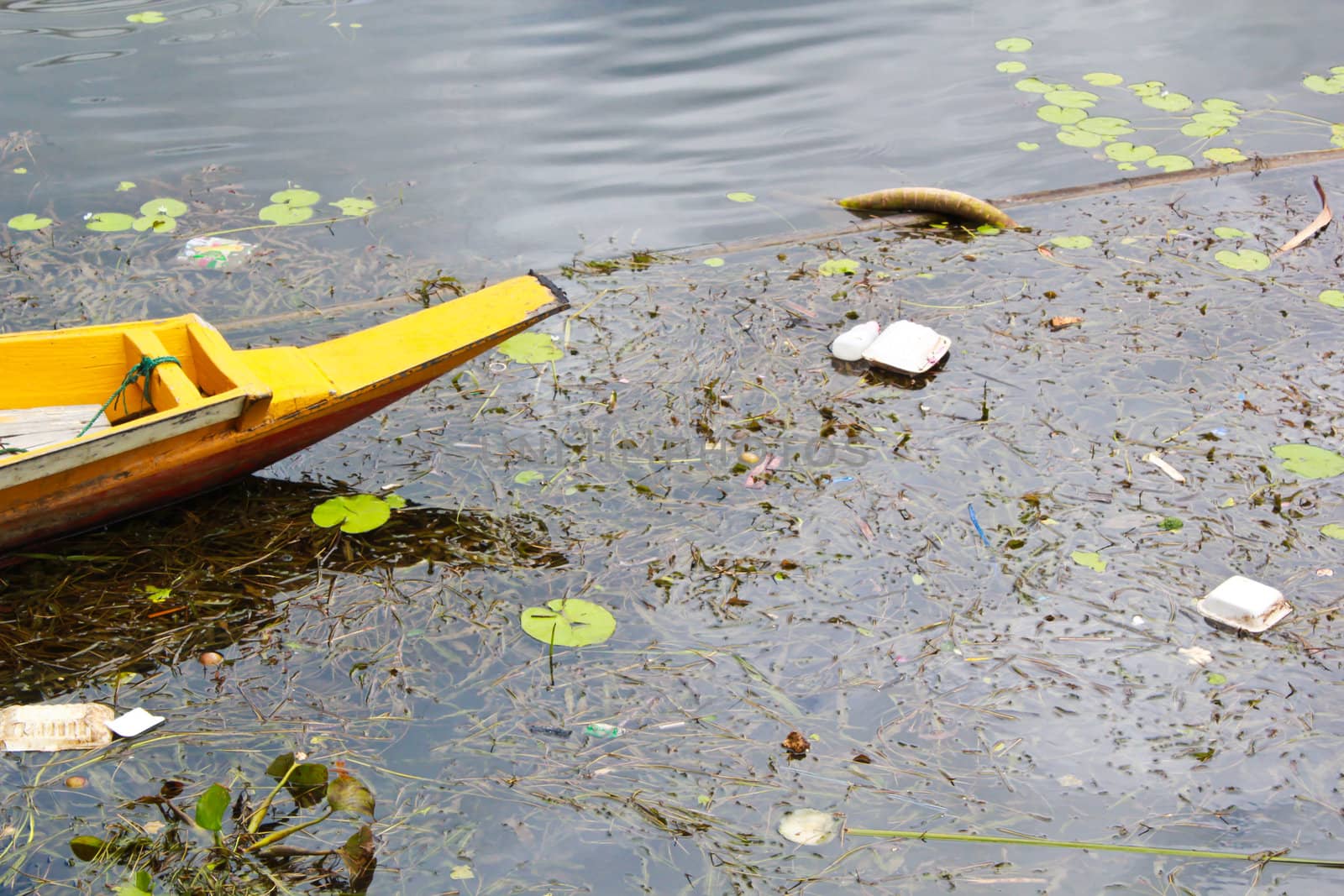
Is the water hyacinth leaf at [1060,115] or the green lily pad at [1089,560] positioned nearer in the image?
the green lily pad at [1089,560]

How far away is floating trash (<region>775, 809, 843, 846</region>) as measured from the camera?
1.91 m

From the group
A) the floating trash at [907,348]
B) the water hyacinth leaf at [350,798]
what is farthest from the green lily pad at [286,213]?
the water hyacinth leaf at [350,798]

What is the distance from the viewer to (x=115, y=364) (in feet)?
8.57

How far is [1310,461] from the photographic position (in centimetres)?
278

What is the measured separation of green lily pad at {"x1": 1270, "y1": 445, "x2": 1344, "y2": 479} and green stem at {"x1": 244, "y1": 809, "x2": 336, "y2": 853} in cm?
239

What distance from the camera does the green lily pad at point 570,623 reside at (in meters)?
2.28

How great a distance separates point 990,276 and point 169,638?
264 centimetres

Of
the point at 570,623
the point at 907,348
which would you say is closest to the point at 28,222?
the point at 570,623

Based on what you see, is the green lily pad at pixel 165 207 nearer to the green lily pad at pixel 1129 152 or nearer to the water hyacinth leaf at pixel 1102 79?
the green lily pad at pixel 1129 152

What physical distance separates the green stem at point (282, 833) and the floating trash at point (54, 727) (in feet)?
1.40

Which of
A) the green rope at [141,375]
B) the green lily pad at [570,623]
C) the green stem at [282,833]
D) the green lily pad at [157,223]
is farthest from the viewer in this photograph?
the green lily pad at [157,223]

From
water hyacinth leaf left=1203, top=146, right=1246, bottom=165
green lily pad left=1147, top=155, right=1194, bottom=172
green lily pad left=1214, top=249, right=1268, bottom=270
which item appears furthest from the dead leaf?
green lily pad left=1147, top=155, right=1194, bottom=172

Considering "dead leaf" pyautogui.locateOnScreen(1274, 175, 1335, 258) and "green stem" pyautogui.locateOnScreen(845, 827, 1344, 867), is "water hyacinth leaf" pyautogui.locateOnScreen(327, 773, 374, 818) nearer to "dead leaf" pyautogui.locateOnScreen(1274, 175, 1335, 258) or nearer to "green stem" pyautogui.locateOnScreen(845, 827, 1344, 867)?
"green stem" pyautogui.locateOnScreen(845, 827, 1344, 867)

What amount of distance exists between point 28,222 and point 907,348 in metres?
2.92
